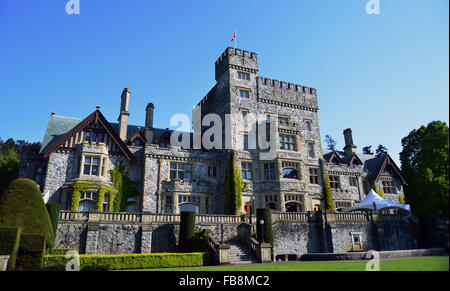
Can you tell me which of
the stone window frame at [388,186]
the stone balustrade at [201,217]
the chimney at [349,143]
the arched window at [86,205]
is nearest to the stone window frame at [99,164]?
the arched window at [86,205]

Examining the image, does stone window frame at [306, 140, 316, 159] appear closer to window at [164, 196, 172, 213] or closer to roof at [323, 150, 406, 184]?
roof at [323, 150, 406, 184]

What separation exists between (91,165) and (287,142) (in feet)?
63.1

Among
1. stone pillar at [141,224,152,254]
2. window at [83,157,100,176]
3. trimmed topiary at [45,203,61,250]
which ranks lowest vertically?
stone pillar at [141,224,152,254]

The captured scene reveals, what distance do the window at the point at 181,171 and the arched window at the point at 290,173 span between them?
9681 millimetres

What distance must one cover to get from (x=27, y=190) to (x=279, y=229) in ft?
54.9

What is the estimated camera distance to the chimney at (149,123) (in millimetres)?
30391

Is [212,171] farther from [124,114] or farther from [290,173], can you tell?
[124,114]

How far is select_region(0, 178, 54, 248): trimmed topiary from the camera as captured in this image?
1260cm

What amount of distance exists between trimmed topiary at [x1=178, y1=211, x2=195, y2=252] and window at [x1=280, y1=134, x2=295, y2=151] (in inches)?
570

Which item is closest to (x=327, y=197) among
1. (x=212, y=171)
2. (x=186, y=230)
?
(x=212, y=171)

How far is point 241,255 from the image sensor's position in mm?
18906

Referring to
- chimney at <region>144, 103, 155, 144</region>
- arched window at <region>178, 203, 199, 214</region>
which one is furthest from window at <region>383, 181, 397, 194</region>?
chimney at <region>144, 103, 155, 144</region>

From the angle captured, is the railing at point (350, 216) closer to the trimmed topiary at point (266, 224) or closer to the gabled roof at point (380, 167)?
the trimmed topiary at point (266, 224)
